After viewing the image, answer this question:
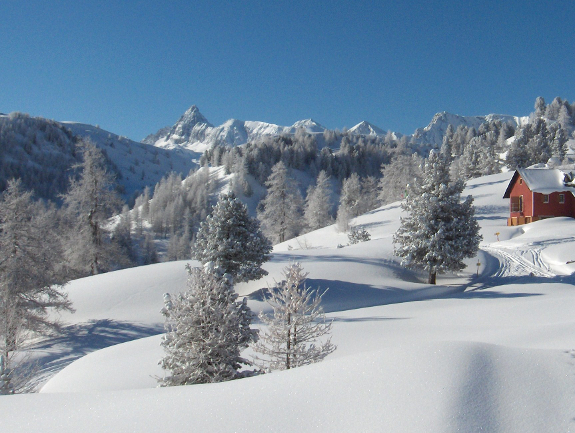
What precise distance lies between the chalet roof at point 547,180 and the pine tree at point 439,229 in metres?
21.7

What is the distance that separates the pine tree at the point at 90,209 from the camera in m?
26.3

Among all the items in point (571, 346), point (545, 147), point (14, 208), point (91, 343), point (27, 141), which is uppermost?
point (27, 141)

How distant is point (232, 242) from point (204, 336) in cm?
1230

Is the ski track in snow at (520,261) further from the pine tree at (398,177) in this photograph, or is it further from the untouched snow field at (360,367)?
the pine tree at (398,177)

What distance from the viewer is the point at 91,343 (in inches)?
643

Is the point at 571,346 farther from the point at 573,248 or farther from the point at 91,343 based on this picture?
the point at 573,248

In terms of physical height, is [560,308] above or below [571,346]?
below

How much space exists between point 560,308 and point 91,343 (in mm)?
18821

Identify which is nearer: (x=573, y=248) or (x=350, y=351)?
(x=350, y=351)

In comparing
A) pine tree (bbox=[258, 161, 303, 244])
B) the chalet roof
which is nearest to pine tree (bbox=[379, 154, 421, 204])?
the chalet roof

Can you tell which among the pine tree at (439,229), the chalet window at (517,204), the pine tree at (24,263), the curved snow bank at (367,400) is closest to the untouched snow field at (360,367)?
the curved snow bank at (367,400)

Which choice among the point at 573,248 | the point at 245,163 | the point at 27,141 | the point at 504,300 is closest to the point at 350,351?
the point at 504,300

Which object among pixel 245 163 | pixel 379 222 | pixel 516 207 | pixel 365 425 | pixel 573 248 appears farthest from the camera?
pixel 245 163

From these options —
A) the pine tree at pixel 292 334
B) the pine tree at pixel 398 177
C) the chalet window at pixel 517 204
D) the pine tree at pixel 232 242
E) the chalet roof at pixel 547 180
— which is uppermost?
the pine tree at pixel 398 177
